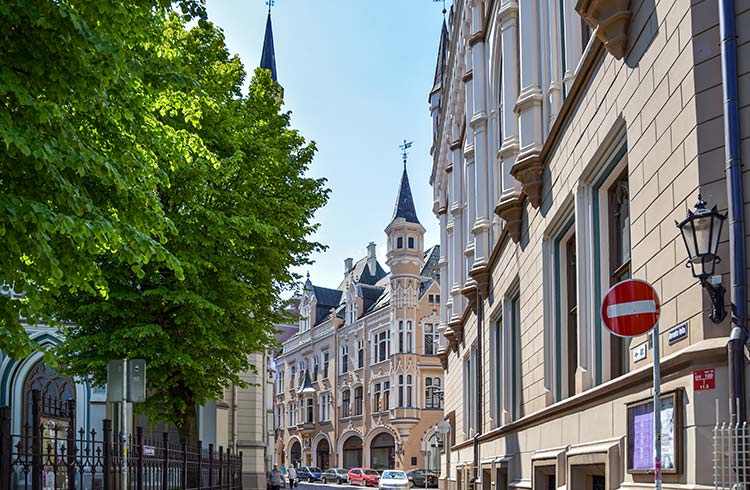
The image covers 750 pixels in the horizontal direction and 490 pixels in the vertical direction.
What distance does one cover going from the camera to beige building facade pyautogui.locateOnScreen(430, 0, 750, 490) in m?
7.50

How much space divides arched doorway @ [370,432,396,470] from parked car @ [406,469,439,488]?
29.5 feet

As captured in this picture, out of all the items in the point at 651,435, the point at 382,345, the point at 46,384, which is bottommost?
the point at 46,384

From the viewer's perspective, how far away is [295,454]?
8588 centimetres

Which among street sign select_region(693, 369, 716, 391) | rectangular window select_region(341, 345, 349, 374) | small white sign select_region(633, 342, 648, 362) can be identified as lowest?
rectangular window select_region(341, 345, 349, 374)

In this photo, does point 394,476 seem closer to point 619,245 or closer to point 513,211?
point 513,211

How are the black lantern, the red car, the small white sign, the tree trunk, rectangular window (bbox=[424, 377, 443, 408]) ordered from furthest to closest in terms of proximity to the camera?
rectangular window (bbox=[424, 377, 443, 408]) → the red car → the tree trunk → the small white sign → the black lantern

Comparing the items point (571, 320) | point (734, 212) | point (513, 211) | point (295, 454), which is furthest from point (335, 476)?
point (734, 212)

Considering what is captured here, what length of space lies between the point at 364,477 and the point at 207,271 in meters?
44.3

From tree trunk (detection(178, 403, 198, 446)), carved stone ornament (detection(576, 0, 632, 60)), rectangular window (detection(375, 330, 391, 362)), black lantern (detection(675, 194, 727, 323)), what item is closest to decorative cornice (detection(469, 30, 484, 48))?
tree trunk (detection(178, 403, 198, 446))

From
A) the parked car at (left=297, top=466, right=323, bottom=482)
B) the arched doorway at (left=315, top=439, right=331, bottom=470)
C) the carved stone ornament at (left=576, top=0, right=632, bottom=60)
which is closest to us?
the carved stone ornament at (left=576, top=0, right=632, bottom=60)

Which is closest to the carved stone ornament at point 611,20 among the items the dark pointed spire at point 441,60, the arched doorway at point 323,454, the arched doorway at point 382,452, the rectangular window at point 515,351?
the rectangular window at point 515,351

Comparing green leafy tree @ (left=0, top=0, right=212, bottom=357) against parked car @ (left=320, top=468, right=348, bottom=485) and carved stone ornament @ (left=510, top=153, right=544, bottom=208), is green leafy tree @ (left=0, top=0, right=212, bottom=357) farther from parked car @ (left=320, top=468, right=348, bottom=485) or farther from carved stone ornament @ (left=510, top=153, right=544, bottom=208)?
parked car @ (left=320, top=468, right=348, bottom=485)

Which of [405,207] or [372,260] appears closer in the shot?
[405,207]

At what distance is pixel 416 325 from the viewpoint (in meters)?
67.9
